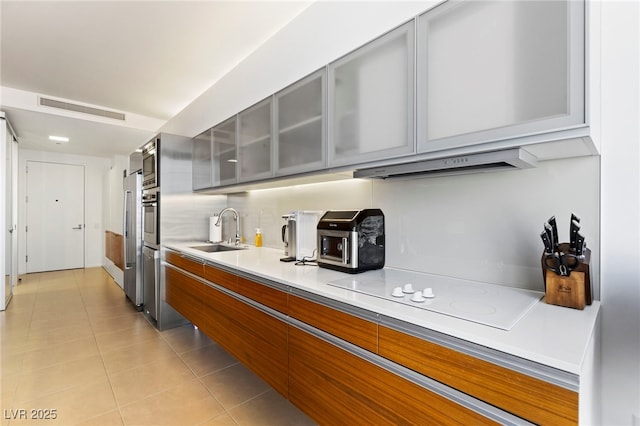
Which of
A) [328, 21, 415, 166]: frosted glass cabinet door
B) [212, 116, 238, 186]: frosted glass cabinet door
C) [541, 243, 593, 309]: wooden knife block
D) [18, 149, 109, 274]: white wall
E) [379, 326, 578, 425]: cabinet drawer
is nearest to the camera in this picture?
[379, 326, 578, 425]: cabinet drawer

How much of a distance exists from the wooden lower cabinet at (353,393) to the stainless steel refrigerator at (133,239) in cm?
310

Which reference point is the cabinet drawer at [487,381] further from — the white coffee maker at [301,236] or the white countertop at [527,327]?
the white coffee maker at [301,236]

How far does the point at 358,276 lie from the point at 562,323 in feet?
3.06

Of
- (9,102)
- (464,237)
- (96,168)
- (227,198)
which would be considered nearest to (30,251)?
(96,168)

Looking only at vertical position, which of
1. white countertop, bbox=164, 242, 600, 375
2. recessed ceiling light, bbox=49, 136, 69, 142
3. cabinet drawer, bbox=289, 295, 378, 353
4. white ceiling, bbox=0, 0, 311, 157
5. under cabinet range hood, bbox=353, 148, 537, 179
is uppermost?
white ceiling, bbox=0, 0, 311, 157

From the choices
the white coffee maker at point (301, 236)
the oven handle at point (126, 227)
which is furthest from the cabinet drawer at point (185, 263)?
the oven handle at point (126, 227)

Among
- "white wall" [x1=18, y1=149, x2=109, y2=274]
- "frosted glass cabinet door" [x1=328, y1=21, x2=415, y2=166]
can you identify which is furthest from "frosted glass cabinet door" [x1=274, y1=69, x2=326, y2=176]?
"white wall" [x1=18, y1=149, x2=109, y2=274]

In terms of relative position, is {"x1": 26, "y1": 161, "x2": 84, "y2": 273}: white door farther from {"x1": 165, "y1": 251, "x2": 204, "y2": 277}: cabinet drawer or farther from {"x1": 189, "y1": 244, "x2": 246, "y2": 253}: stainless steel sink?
{"x1": 189, "y1": 244, "x2": 246, "y2": 253}: stainless steel sink

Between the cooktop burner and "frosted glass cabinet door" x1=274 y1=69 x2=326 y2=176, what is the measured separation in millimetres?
798

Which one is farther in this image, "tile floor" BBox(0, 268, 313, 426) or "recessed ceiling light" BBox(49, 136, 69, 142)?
"recessed ceiling light" BBox(49, 136, 69, 142)

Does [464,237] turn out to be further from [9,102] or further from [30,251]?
[30,251]

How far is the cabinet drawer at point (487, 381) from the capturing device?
78cm

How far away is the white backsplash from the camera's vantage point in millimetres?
1300

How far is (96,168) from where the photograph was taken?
7.07 m
